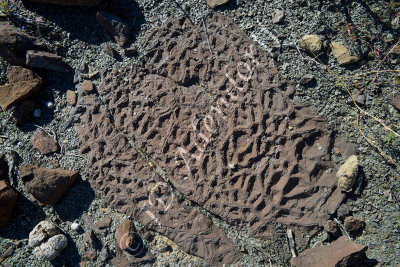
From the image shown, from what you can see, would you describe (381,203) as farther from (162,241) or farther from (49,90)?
(49,90)

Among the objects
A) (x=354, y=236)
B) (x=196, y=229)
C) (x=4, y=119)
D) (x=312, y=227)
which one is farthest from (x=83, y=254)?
(x=354, y=236)

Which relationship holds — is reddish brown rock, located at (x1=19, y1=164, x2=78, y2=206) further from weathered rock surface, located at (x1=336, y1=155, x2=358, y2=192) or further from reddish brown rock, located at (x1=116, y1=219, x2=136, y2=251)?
weathered rock surface, located at (x1=336, y1=155, x2=358, y2=192)

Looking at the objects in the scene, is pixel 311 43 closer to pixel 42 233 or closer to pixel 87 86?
pixel 87 86

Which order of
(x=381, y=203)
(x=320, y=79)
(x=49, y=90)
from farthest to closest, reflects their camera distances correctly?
(x=49, y=90), (x=320, y=79), (x=381, y=203)

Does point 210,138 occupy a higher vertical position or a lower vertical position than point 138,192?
higher

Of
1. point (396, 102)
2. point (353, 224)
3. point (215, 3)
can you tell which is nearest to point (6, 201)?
point (215, 3)
